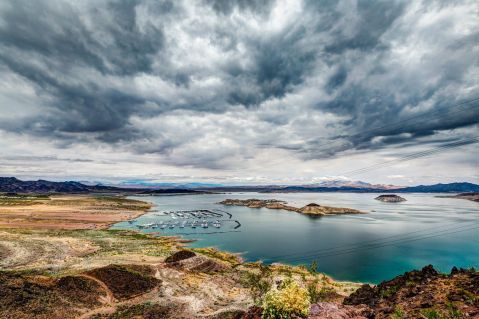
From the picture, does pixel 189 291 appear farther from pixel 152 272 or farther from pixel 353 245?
pixel 353 245

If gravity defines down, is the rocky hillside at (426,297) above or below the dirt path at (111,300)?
above

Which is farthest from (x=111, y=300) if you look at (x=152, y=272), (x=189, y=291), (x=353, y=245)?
(x=353, y=245)

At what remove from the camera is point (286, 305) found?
60.4 feet

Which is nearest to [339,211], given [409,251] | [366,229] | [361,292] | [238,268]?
[366,229]

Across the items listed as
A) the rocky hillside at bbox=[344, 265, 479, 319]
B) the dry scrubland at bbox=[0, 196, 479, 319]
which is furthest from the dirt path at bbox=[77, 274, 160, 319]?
the rocky hillside at bbox=[344, 265, 479, 319]

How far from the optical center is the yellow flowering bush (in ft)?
60.6

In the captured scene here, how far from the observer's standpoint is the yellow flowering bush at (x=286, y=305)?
1848 centimetres

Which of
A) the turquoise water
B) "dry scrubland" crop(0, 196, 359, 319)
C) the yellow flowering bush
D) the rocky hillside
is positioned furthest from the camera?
the turquoise water

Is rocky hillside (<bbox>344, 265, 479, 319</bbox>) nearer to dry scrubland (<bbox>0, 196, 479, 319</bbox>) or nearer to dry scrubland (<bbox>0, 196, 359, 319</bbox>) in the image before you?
dry scrubland (<bbox>0, 196, 479, 319</bbox>)

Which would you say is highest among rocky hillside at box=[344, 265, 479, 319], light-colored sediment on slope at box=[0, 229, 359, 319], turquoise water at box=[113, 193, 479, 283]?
rocky hillside at box=[344, 265, 479, 319]

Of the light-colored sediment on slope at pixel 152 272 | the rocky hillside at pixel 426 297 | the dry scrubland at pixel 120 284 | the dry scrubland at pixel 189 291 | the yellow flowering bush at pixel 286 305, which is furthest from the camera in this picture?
the light-colored sediment on slope at pixel 152 272

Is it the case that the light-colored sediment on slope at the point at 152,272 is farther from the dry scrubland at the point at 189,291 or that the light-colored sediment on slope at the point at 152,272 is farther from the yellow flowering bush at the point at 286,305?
the yellow flowering bush at the point at 286,305

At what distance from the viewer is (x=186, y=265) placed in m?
52.9

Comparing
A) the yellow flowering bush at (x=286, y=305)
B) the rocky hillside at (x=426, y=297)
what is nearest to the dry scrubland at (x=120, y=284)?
the rocky hillside at (x=426, y=297)
